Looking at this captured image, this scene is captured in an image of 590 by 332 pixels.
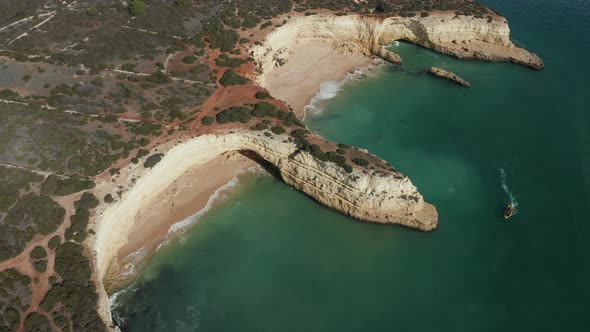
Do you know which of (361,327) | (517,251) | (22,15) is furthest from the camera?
(22,15)

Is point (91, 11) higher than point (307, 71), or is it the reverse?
point (91, 11)

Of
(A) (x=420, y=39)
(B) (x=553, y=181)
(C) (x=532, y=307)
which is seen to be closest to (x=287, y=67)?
(A) (x=420, y=39)

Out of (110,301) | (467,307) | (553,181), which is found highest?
(553,181)

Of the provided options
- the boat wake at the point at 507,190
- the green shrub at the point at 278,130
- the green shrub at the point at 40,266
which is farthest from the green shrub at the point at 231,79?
the boat wake at the point at 507,190

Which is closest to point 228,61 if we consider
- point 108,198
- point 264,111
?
point 264,111

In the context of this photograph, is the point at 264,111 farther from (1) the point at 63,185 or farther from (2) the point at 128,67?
(1) the point at 63,185

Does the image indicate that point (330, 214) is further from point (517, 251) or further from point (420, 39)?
point (420, 39)

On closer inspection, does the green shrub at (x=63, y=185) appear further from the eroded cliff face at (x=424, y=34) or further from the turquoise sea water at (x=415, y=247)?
the eroded cliff face at (x=424, y=34)
